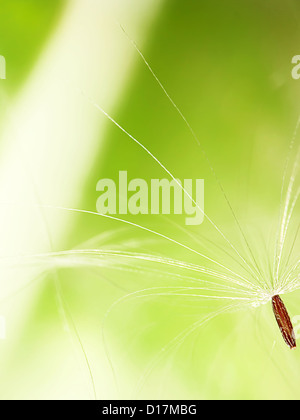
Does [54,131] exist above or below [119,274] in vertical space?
above

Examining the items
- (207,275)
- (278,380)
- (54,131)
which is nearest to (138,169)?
(54,131)

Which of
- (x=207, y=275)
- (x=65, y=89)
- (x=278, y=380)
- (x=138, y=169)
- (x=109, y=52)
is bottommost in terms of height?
(x=278, y=380)

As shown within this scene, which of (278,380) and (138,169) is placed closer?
(278,380)

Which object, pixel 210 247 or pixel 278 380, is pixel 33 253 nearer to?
pixel 210 247
